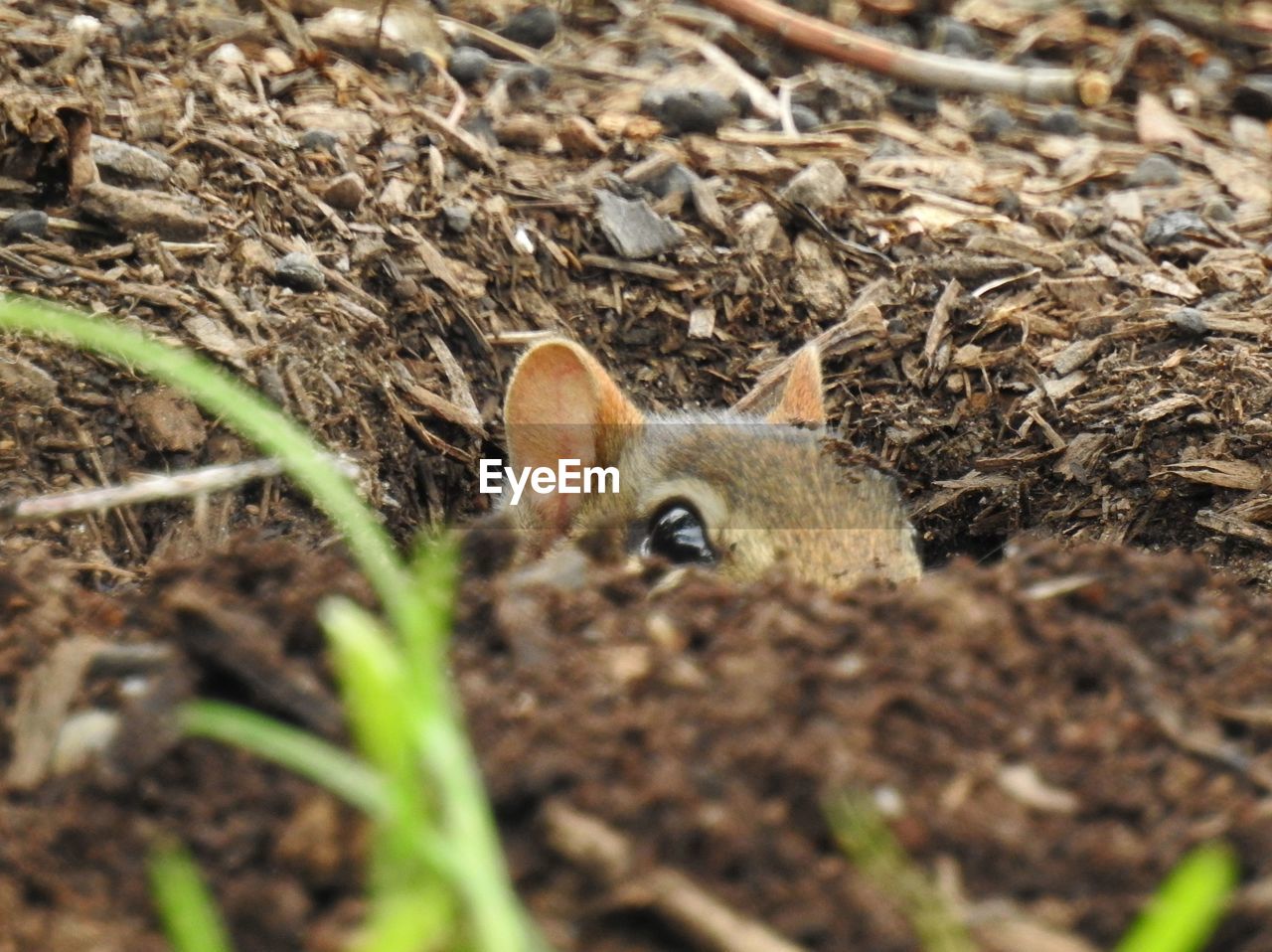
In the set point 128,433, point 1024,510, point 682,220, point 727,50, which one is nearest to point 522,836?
point 128,433

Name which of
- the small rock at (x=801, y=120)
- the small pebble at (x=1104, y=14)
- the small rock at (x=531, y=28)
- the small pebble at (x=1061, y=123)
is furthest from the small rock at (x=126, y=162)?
the small pebble at (x=1104, y=14)

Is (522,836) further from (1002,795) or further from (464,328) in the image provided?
(464,328)

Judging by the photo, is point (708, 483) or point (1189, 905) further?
point (708, 483)

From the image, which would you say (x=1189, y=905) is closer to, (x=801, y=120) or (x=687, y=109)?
(x=687, y=109)

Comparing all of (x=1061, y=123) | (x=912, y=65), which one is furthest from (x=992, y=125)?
(x=912, y=65)

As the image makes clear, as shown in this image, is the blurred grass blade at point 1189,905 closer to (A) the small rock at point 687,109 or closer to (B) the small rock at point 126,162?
(B) the small rock at point 126,162

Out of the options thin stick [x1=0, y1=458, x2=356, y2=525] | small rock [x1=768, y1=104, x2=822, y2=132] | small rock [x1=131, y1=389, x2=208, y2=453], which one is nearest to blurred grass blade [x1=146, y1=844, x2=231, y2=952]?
thin stick [x1=0, y1=458, x2=356, y2=525]
